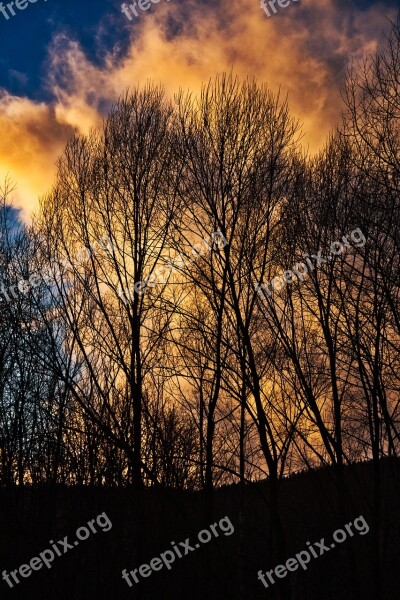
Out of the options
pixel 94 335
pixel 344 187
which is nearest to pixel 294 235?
pixel 344 187

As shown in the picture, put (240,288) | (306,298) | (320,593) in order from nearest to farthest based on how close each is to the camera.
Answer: (240,288), (306,298), (320,593)

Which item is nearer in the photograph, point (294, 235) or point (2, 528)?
point (294, 235)

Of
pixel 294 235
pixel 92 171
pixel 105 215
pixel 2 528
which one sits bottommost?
pixel 2 528

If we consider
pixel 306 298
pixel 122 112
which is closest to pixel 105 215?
pixel 122 112

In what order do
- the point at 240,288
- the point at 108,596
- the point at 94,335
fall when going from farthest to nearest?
the point at 108,596 < the point at 94,335 < the point at 240,288

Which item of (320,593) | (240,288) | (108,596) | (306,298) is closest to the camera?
(240,288)

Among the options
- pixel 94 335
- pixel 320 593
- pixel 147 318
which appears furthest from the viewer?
pixel 320 593

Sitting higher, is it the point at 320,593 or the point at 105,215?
the point at 105,215

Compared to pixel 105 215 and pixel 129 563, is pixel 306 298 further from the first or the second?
pixel 129 563

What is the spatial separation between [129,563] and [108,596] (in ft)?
6.28

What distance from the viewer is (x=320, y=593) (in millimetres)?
13727

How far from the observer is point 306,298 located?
29.0 feet

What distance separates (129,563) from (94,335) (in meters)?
5.87

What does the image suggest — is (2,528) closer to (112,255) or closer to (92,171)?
(112,255)
